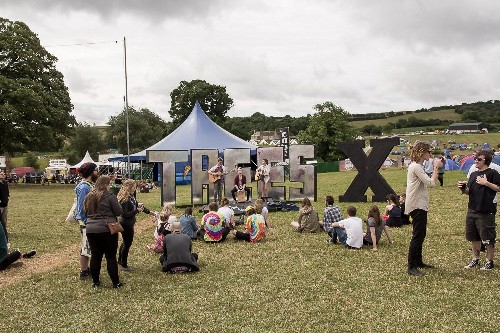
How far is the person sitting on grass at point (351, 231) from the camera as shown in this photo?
10289 millimetres

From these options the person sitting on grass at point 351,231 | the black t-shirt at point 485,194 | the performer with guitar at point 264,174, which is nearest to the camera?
the black t-shirt at point 485,194

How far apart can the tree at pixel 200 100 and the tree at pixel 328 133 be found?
48.2 ft

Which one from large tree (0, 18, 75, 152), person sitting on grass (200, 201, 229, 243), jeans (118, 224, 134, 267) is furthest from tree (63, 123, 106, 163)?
jeans (118, 224, 134, 267)

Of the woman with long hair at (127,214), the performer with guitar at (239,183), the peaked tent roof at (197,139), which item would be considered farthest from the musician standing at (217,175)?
the peaked tent roof at (197,139)

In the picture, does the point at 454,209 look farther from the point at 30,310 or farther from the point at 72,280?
the point at 30,310

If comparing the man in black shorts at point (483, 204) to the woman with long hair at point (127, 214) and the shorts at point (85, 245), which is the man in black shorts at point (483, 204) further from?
the shorts at point (85, 245)

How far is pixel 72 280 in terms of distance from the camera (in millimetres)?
8367

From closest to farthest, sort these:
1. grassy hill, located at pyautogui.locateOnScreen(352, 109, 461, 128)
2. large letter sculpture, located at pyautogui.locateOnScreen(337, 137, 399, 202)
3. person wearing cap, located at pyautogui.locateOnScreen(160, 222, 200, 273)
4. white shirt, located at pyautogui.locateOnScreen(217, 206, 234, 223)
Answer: person wearing cap, located at pyautogui.locateOnScreen(160, 222, 200, 273), white shirt, located at pyautogui.locateOnScreen(217, 206, 234, 223), large letter sculpture, located at pyautogui.locateOnScreen(337, 137, 399, 202), grassy hill, located at pyautogui.locateOnScreen(352, 109, 461, 128)

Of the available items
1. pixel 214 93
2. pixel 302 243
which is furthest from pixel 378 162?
pixel 214 93

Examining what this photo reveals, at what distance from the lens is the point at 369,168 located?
18.3 meters

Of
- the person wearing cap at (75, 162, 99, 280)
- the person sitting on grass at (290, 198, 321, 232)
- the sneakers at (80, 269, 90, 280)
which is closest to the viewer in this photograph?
the person wearing cap at (75, 162, 99, 280)

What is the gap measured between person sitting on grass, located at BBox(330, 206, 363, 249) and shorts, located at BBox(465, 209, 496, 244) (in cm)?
264

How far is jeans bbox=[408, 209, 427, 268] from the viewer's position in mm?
7852

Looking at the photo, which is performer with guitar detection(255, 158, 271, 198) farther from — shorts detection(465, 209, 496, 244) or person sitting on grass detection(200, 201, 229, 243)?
shorts detection(465, 209, 496, 244)
